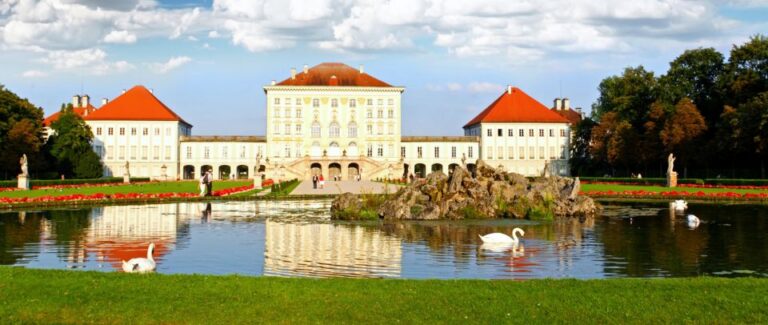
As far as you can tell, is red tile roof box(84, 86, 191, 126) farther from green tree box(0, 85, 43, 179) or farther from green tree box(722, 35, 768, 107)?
green tree box(722, 35, 768, 107)

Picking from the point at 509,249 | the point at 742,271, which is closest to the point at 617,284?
the point at 742,271

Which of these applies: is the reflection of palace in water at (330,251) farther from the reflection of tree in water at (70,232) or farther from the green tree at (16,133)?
the green tree at (16,133)

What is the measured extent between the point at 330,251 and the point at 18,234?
27.2 feet

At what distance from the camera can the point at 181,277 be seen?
10.5 m

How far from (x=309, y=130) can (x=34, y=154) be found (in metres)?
37.7

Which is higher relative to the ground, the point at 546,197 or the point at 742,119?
the point at 742,119

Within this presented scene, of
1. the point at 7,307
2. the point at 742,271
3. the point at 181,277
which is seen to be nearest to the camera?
the point at 7,307

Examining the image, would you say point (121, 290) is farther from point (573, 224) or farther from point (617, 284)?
point (573, 224)

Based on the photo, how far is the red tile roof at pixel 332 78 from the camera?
92.8 m

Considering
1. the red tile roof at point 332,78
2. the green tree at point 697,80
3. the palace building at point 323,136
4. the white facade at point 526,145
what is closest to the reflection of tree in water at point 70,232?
the green tree at point 697,80

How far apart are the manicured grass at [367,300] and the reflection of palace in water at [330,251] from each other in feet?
8.04

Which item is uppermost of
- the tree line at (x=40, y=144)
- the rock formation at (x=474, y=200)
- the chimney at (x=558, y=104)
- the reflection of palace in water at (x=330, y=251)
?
the chimney at (x=558, y=104)

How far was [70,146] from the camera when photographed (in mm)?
70000

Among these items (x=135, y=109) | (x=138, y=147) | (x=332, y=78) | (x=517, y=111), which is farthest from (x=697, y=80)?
(x=135, y=109)
